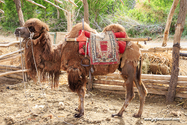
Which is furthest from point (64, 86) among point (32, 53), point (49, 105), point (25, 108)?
point (32, 53)

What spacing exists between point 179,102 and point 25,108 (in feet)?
14.3

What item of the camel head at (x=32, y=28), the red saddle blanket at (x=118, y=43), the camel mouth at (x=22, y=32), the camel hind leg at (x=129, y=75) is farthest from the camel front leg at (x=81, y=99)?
the camel mouth at (x=22, y=32)

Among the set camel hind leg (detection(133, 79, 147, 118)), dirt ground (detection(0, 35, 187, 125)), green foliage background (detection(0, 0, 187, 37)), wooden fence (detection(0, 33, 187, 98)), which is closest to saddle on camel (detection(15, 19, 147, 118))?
camel hind leg (detection(133, 79, 147, 118))

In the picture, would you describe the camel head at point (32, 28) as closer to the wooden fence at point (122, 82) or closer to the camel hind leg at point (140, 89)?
the wooden fence at point (122, 82)

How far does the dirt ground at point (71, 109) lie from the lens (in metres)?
3.55

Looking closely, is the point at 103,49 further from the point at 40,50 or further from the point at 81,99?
the point at 40,50

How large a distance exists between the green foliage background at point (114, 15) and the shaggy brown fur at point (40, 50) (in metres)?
10.3

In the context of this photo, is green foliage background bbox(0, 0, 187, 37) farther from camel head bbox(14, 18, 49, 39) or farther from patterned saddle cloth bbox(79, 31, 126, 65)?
patterned saddle cloth bbox(79, 31, 126, 65)

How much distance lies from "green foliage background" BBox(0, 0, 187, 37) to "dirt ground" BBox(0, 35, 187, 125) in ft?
32.0

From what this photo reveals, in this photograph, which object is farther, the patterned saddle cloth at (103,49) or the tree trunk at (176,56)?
the tree trunk at (176,56)

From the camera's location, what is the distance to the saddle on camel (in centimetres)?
342

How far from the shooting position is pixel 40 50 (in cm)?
345

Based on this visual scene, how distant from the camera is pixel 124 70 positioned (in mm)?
3627

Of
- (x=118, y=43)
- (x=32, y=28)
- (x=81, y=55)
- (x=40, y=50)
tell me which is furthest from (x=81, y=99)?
(x=32, y=28)
